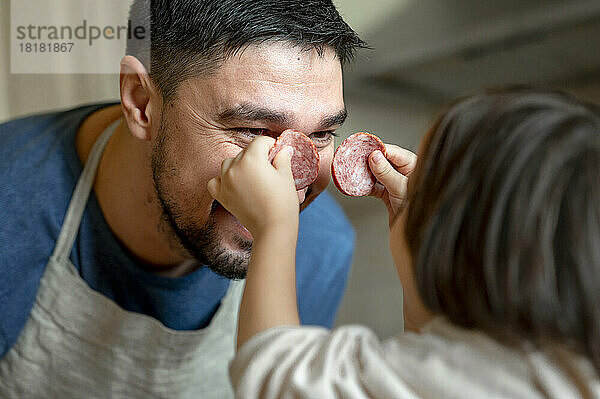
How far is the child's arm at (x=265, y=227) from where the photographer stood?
0.64 meters

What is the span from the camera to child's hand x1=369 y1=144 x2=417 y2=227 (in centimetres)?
88

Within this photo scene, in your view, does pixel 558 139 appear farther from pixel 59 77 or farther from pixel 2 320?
pixel 59 77

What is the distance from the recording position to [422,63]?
5.16ft

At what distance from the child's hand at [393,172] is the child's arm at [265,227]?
0.17 metres

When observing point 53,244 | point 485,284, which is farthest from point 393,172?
point 53,244

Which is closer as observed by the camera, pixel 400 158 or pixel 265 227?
pixel 265 227

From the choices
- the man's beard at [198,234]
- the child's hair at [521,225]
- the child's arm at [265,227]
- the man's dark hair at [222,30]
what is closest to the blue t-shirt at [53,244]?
the man's beard at [198,234]

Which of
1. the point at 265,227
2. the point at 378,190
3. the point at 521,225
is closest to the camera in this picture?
the point at 521,225

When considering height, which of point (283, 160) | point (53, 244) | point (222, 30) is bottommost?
point (53, 244)

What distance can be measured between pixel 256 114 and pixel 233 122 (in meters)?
0.04

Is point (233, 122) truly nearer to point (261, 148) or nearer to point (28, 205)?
point (261, 148)

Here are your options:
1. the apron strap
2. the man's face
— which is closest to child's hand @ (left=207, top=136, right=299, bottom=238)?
the man's face

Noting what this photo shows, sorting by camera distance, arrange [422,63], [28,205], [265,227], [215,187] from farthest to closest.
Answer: [422,63] → [28,205] → [215,187] → [265,227]

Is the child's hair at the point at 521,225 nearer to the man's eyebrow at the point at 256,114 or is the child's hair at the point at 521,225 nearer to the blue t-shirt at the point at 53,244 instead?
the man's eyebrow at the point at 256,114
